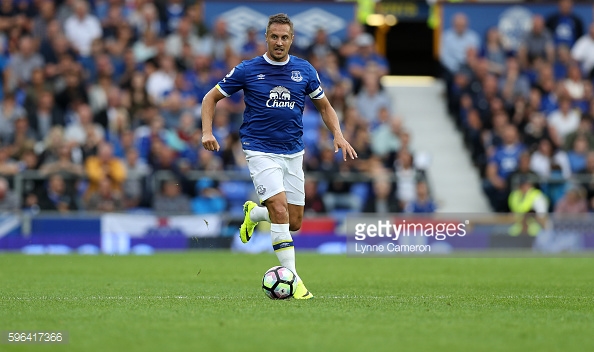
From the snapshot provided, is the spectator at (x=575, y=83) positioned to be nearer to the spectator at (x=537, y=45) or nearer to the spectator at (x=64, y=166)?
the spectator at (x=537, y=45)

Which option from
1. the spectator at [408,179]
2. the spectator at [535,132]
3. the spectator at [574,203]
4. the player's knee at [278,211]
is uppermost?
the player's knee at [278,211]

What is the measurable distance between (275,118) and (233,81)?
55 centimetres

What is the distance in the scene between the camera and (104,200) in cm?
1981

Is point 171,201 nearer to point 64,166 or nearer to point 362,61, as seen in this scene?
point 64,166

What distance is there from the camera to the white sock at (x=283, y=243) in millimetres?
10453

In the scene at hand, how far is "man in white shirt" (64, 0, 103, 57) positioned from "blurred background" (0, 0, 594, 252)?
0.05 metres

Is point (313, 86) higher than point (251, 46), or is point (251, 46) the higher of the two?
point (313, 86)

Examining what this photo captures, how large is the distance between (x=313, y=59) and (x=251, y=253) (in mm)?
5683

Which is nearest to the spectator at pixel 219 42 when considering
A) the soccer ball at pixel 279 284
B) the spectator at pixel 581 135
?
the spectator at pixel 581 135

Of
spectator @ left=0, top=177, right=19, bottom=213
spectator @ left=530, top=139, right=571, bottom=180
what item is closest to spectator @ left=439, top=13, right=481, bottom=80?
spectator @ left=530, top=139, right=571, bottom=180

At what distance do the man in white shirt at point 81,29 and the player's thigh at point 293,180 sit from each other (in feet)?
43.3

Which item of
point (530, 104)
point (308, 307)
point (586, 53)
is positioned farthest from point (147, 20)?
point (308, 307)

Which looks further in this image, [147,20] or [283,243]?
[147,20]

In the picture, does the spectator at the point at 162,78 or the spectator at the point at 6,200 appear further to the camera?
the spectator at the point at 162,78
